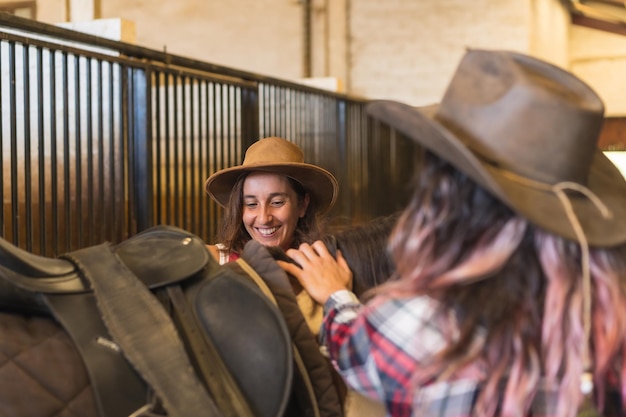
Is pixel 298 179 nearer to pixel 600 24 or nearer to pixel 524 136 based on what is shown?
pixel 524 136

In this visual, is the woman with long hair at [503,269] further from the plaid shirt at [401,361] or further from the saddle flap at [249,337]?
the saddle flap at [249,337]

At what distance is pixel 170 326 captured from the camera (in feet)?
3.38

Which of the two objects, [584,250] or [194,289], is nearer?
[584,250]

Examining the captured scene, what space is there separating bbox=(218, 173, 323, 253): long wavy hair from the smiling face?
0.07 ft

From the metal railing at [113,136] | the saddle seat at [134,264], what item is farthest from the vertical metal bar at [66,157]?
the saddle seat at [134,264]

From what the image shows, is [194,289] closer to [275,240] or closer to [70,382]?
[70,382]

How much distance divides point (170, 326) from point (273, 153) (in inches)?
44.0

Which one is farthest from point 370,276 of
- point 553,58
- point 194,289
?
point 553,58

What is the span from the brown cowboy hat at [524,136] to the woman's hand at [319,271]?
0.34m

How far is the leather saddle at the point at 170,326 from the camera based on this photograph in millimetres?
979

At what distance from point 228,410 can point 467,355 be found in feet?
1.08

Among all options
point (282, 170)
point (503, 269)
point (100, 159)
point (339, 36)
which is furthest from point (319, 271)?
point (339, 36)

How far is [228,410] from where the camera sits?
3.34 ft

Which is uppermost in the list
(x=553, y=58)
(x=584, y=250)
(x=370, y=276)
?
(x=553, y=58)
